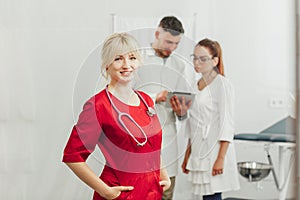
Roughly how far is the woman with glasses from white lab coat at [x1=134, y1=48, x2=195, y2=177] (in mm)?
35

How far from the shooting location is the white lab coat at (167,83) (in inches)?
67.6

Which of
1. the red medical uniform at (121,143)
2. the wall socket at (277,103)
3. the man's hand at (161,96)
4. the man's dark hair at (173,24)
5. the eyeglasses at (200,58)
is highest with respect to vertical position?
the man's dark hair at (173,24)

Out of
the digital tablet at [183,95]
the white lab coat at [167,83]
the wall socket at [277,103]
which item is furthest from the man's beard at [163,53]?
the wall socket at [277,103]

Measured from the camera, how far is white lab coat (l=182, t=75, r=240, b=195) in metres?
1.76

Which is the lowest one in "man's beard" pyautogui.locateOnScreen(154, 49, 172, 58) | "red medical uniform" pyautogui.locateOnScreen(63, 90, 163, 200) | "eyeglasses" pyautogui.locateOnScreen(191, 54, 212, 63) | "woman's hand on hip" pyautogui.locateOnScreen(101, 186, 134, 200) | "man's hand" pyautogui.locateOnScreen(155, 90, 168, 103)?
"woman's hand on hip" pyautogui.locateOnScreen(101, 186, 134, 200)

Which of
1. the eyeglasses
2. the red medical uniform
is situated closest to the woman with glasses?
the eyeglasses

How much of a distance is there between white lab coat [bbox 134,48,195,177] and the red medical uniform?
27mm

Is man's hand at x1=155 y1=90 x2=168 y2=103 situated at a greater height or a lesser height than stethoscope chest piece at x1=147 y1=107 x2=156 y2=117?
greater

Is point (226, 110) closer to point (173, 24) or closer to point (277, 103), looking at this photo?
point (277, 103)

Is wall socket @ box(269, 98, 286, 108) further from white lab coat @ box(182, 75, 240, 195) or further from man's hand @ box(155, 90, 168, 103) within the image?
man's hand @ box(155, 90, 168, 103)

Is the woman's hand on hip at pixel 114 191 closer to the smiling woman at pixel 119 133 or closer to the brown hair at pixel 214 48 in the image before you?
the smiling woman at pixel 119 133

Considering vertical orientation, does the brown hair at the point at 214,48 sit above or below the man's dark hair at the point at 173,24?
below

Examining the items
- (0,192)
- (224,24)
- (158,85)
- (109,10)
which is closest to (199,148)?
(158,85)

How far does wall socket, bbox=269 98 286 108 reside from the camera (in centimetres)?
175
